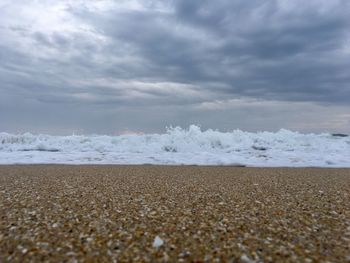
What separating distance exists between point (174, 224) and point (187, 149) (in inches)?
556

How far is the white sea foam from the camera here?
14867 mm

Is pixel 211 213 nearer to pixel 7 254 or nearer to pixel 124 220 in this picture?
pixel 124 220

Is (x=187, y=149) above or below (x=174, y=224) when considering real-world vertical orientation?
above

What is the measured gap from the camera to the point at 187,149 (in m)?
18.2

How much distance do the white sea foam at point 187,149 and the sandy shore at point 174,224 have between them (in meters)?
8.12

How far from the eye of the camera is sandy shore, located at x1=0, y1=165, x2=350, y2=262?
3.17 metres

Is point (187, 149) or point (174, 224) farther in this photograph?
point (187, 149)

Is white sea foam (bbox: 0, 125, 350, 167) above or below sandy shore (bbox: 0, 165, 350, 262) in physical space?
above

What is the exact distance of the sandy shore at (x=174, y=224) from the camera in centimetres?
317

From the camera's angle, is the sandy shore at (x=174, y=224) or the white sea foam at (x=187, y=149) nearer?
the sandy shore at (x=174, y=224)

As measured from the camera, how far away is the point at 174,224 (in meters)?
4.11

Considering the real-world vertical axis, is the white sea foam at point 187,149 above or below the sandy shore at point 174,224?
above

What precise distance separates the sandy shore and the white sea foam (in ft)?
26.6

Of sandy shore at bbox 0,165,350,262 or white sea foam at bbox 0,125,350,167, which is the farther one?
white sea foam at bbox 0,125,350,167
